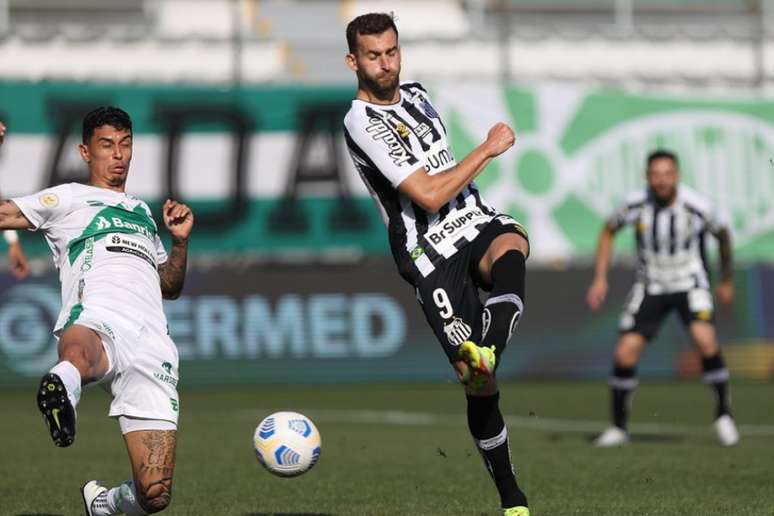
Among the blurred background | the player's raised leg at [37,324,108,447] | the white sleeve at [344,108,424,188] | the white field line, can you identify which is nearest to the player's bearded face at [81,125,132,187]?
the player's raised leg at [37,324,108,447]

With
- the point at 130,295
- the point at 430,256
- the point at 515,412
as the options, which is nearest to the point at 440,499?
the point at 430,256

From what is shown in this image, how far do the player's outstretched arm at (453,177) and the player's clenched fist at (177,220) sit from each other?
114cm

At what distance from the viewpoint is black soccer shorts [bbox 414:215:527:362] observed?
7.36 metres

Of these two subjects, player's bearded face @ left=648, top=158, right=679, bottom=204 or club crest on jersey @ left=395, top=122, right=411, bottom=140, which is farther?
player's bearded face @ left=648, top=158, right=679, bottom=204

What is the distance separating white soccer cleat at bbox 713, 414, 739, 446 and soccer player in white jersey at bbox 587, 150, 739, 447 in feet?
1.31

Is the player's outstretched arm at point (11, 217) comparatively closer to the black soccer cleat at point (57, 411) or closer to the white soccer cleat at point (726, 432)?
the black soccer cleat at point (57, 411)

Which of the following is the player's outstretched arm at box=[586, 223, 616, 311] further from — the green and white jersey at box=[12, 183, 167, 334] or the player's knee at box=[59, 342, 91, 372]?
the player's knee at box=[59, 342, 91, 372]

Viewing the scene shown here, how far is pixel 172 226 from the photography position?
24.7 ft

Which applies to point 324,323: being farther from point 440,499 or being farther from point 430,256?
point 430,256

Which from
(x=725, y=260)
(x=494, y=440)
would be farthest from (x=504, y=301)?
(x=725, y=260)

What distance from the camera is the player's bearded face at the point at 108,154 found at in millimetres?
7402

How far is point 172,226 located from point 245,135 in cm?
1290

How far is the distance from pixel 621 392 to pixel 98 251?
6.79m

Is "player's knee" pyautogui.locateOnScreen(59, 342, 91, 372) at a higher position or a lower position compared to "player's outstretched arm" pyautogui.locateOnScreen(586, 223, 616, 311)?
higher
